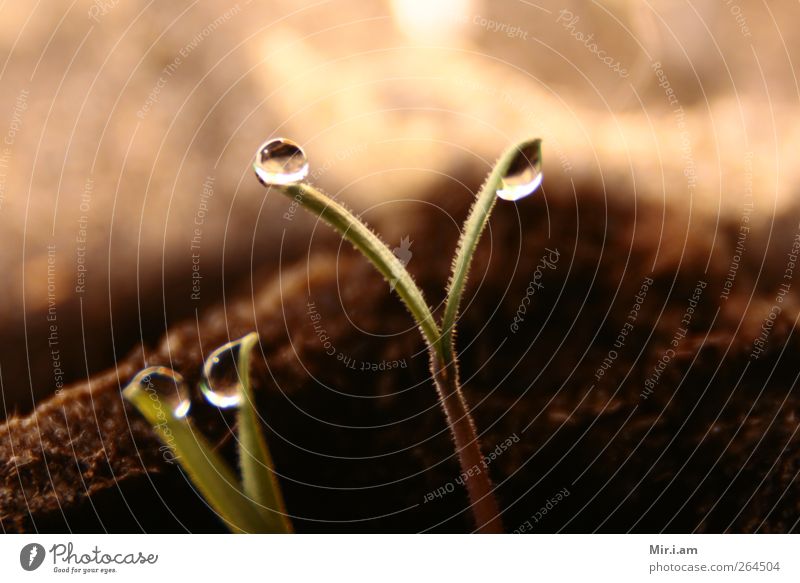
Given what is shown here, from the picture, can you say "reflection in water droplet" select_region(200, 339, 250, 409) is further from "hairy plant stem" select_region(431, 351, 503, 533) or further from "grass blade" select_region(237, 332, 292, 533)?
"hairy plant stem" select_region(431, 351, 503, 533)

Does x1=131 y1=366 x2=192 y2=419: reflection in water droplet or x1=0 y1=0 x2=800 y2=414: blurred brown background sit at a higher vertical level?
x1=0 y1=0 x2=800 y2=414: blurred brown background

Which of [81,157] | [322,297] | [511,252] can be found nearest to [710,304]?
[511,252]

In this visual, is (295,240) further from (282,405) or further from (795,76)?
(795,76)

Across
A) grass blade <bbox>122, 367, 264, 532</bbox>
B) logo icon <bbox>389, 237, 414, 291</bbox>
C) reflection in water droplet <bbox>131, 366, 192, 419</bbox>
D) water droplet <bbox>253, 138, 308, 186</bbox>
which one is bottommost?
grass blade <bbox>122, 367, 264, 532</bbox>
